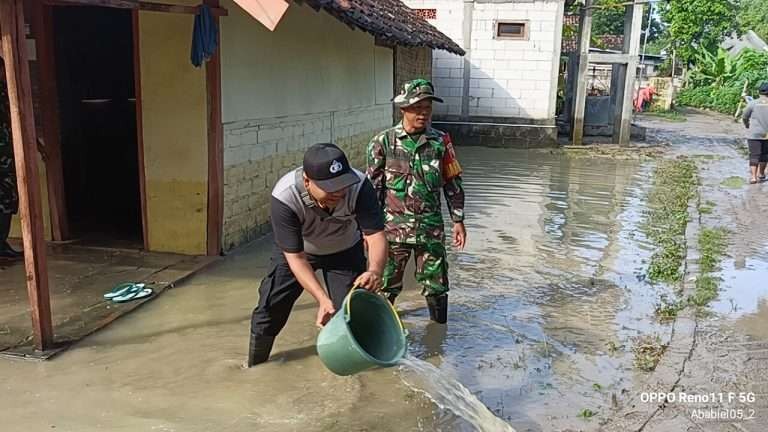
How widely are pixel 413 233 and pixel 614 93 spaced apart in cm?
1605

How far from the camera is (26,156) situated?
4258 mm

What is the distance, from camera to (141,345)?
15.5 ft

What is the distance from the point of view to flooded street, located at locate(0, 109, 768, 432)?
384 cm

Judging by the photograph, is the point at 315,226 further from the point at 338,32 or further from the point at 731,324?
the point at 338,32

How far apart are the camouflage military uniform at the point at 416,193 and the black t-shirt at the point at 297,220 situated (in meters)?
0.95

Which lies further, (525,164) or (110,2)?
(525,164)

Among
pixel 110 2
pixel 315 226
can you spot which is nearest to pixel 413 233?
pixel 315 226

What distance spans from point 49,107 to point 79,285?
2059mm

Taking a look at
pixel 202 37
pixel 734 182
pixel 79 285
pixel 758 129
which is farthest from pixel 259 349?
pixel 734 182

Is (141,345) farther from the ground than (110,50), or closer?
closer

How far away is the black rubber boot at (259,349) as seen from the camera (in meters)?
4.32

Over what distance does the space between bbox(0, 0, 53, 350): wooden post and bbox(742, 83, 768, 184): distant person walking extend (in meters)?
11.1

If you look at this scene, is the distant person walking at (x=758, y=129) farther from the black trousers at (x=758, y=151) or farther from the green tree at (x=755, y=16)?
the green tree at (x=755, y=16)

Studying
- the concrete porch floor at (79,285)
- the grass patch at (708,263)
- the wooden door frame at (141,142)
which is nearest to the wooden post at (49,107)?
the wooden door frame at (141,142)
